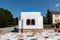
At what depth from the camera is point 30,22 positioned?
21797 millimetres

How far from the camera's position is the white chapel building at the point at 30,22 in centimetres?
2145

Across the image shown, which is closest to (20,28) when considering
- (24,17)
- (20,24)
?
(20,24)

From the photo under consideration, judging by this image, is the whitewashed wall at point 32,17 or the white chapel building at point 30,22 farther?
→ the whitewashed wall at point 32,17

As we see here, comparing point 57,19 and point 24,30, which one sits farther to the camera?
point 57,19

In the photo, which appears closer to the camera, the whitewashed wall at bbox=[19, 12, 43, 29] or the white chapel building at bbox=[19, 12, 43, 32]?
the white chapel building at bbox=[19, 12, 43, 32]

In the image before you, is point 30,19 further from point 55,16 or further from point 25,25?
point 55,16

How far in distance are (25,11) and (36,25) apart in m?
3.33

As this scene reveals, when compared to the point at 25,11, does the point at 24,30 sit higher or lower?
lower

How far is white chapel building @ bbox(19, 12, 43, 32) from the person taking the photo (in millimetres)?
21453

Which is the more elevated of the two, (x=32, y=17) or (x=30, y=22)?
(x=32, y=17)

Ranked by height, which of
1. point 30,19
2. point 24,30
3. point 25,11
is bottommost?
point 24,30

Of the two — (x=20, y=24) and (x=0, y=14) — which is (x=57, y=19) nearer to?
(x=0, y=14)

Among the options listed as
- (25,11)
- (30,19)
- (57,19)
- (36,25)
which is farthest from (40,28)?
(57,19)

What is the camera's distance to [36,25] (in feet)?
71.1
